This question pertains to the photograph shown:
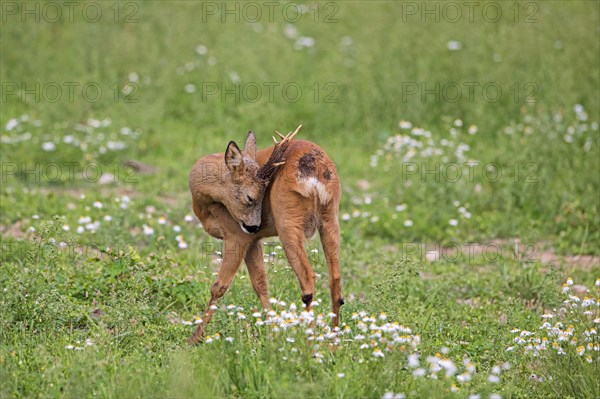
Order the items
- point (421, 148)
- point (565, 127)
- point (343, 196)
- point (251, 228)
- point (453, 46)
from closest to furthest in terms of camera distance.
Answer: point (251, 228) < point (343, 196) < point (421, 148) < point (565, 127) < point (453, 46)

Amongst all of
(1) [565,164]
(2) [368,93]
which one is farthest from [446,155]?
(2) [368,93]

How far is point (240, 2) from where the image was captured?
1714 centimetres

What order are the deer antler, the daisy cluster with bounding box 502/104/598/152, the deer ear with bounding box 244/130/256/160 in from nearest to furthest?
1. the deer antler
2. the deer ear with bounding box 244/130/256/160
3. the daisy cluster with bounding box 502/104/598/152

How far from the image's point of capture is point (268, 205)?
22.3 ft

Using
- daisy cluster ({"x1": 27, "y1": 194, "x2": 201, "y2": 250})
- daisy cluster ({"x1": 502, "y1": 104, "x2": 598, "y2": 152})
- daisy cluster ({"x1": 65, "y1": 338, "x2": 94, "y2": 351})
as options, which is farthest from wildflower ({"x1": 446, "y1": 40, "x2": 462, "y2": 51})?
daisy cluster ({"x1": 65, "y1": 338, "x2": 94, "y2": 351})

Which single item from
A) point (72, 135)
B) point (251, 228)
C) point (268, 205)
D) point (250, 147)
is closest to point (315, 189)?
point (268, 205)

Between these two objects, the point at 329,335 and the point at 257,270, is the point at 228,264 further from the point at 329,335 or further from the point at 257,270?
the point at 329,335

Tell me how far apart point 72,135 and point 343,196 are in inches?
159

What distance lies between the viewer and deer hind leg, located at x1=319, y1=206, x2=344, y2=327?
21.6ft

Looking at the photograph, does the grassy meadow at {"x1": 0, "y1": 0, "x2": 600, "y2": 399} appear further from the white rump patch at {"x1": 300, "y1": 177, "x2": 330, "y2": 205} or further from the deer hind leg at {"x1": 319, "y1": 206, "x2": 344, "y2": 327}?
the white rump patch at {"x1": 300, "y1": 177, "x2": 330, "y2": 205}

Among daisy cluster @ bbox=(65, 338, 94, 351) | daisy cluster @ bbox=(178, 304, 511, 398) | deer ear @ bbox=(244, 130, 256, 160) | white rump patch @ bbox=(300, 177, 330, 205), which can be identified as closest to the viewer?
daisy cluster @ bbox=(178, 304, 511, 398)

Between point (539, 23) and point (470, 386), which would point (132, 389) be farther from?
point (539, 23)

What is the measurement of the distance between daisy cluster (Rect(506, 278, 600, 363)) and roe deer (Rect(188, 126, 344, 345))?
1.36m

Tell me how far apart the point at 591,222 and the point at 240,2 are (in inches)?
344
